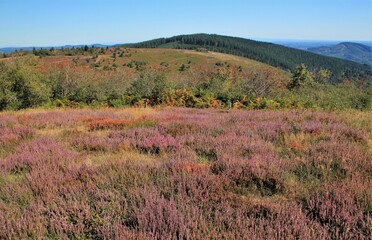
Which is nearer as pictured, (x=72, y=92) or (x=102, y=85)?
(x=72, y=92)

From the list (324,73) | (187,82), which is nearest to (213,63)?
(324,73)

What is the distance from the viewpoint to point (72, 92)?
32.3 m

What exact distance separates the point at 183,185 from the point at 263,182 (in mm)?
1224

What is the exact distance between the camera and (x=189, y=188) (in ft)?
12.9

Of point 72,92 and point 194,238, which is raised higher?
point 194,238

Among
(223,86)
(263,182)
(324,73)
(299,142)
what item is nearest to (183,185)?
(263,182)

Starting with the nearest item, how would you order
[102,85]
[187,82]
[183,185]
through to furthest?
[183,185]
[102,85]
[187,82]

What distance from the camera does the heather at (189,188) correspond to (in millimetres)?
2916

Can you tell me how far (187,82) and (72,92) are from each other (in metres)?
16.4

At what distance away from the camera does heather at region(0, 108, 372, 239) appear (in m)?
2.92

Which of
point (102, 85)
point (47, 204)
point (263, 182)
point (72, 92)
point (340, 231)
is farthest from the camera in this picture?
point (102, 85)

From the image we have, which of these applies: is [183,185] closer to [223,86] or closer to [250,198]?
[250,198]

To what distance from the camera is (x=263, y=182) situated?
4.31 m

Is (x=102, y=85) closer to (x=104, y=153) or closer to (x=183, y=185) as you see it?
(x=104, y=153)
